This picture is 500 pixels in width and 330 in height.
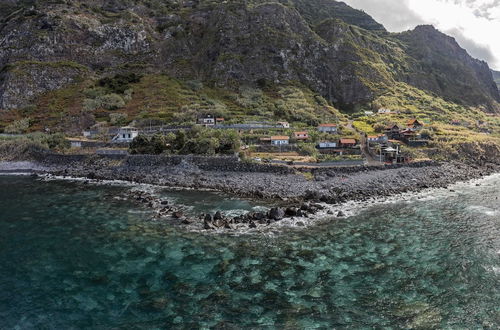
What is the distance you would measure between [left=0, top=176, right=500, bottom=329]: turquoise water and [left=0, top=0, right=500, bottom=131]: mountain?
87598 millimetres

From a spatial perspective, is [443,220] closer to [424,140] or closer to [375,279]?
[375,279]

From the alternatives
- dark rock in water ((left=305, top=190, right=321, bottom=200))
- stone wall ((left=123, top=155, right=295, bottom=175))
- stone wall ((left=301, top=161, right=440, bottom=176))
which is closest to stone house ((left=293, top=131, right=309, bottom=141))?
stone wall ((left=301, top=161, right=440, bottom=176))

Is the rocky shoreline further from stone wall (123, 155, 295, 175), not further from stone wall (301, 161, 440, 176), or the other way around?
stone wall (123, 155, 295, 175)

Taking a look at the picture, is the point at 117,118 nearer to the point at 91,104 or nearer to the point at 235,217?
the point at 91,104

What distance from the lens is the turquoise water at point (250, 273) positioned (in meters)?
22.5

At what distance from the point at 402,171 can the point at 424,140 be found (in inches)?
1169

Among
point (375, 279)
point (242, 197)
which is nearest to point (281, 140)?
point (242, 197)

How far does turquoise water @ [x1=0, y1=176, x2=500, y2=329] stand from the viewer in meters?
22.5

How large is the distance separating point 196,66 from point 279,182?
137996 mm

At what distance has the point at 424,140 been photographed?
306 ft

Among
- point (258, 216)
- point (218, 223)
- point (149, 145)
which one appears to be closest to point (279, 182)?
point (258, 216)

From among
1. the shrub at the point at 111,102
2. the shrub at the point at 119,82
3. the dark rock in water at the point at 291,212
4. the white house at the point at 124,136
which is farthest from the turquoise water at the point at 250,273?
the shrub at the point at 119,82

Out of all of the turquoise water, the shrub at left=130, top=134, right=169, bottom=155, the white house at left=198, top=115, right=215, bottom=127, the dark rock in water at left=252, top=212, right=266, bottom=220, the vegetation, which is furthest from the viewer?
the white house at left=198, top=115, right=215, bottom=127

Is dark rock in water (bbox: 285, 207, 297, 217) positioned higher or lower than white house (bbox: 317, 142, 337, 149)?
lower
